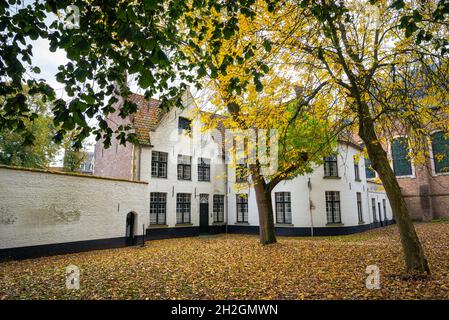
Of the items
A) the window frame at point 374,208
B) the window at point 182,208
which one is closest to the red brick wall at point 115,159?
the window at point 182,208

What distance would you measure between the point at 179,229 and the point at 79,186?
8.43 m

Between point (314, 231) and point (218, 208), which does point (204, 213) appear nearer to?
point (218, 208)

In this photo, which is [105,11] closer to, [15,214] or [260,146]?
[260,146]

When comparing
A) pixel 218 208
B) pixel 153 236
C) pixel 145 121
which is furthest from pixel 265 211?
pixel 145 121

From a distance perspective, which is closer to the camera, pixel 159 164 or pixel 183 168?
pixel 159 164

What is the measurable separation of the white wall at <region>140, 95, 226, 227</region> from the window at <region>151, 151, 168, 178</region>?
245 mm

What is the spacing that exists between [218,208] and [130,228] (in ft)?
29.0

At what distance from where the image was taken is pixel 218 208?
2306cm

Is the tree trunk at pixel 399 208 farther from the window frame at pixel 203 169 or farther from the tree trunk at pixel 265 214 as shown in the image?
the window frame at pixel 203 169

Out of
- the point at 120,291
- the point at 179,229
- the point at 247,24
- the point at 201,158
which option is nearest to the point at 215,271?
the point at 120,291

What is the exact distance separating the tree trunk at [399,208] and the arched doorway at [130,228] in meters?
12.7

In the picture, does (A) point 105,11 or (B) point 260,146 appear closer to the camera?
(A) point 105,11

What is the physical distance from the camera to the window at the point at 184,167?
20.7m

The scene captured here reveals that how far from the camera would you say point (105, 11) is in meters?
4.01
